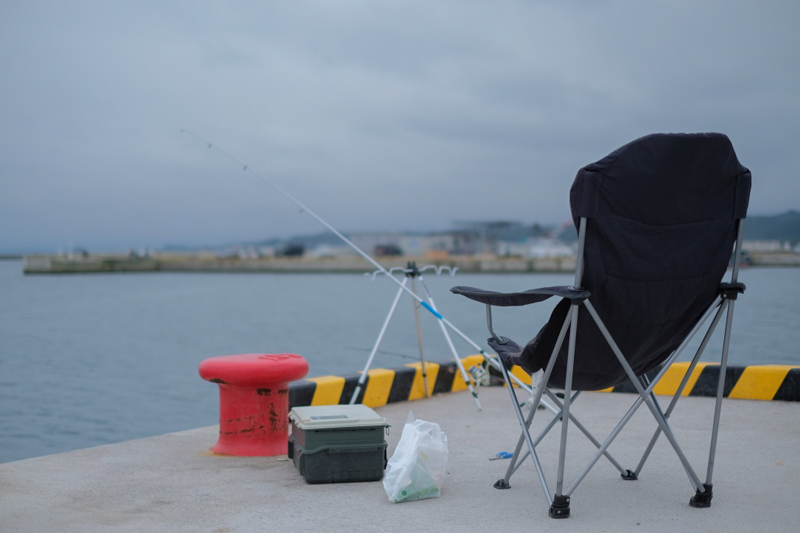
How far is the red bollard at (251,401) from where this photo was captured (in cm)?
455

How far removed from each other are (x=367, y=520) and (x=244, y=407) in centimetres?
151

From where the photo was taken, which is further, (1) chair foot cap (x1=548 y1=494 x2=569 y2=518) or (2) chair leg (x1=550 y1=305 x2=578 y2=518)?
(1) chair foot cap (x1=548 y1=494 x2=569 y2=518)

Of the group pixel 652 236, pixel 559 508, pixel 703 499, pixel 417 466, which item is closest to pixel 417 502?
pixel 417 466

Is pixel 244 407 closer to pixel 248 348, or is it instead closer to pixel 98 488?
pixel 98 488

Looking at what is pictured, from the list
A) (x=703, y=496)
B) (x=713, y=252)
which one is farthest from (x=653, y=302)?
(x=703, y=496)

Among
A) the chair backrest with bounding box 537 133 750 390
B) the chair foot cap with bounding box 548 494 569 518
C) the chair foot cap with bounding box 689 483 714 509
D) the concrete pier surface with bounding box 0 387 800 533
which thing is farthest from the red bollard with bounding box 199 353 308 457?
Answer: the chair foot cap with bounding box 689 483 714 509

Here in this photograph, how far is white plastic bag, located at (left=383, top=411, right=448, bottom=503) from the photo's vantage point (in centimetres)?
358

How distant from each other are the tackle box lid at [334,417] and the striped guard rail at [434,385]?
4.37 ft

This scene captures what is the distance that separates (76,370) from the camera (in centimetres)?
2178

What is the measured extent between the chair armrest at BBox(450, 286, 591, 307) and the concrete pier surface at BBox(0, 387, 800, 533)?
0.88 m

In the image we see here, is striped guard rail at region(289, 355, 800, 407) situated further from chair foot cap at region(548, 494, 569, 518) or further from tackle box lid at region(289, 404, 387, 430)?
chair foot cap at region(548, 494, 569, 518)

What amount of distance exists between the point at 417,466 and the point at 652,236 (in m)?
1.41

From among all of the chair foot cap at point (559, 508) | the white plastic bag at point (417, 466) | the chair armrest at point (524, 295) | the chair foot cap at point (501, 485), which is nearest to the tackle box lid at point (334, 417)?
the white plastic bag at point (417, 466)

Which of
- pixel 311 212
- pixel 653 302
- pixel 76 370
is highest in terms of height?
pixel 311 212
